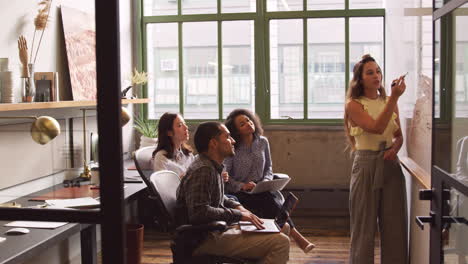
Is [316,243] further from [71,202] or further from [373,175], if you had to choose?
[71,202]

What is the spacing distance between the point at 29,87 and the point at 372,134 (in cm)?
223

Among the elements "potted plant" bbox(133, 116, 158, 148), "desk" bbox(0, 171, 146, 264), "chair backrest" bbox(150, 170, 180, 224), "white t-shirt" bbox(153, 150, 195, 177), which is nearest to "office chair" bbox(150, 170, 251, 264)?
"chair backrest" bbox(150, 170, 180, 224)

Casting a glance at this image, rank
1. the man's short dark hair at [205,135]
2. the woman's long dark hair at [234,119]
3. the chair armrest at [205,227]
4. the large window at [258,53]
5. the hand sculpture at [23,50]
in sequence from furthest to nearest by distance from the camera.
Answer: the large window at [258,53]
the woman's long dark hair at [234,119]
the man's short dark hair at [205,135]
the chair armrest at [205,227]
the hand sculpture at [23,50]

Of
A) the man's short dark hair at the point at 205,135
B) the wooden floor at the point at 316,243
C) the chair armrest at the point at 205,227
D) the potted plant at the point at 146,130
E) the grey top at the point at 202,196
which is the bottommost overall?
the wooden floor at the point at 316,243

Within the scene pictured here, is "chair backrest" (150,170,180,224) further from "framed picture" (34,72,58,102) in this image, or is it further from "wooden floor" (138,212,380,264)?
"wooden floor" (138,212,380,264)

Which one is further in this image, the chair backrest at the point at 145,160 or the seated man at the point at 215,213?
the chair backrest at the point at 145,160

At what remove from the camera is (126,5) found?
598 cm

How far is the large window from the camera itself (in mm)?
6008

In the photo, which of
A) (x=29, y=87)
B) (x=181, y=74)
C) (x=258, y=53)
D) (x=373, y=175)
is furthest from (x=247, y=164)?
(x=181, y=74)

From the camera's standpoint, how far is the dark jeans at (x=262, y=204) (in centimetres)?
408

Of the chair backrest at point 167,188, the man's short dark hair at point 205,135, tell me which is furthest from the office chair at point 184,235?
the man's short dark hair at point 205,135

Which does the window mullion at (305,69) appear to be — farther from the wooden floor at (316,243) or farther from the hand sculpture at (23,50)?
the hand sculpture at (23,50)

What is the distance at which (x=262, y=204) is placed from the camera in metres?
4.09

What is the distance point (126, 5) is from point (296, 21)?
1.85 m
